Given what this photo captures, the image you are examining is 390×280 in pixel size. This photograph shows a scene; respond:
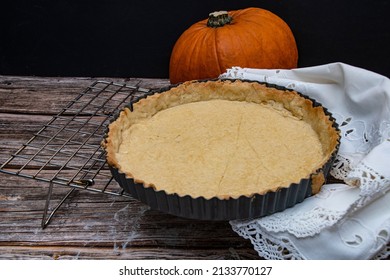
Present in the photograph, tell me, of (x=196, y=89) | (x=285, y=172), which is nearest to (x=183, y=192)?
(x=285, y=172)

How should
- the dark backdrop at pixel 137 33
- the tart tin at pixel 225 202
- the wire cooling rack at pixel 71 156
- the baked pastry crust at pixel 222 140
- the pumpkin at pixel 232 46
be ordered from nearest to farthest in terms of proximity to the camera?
the tart tin at pixel 225 202 → the baked pastry crust at pixel 222 140 → the wire cooling rack at pixel 71 156 → the pumpkin at pixel 232 46 → the dark backdrop at pixel 137 33

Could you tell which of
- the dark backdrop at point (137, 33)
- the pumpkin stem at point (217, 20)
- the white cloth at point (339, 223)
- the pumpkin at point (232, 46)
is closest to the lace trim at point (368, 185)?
the white cloth at point (339, 223)

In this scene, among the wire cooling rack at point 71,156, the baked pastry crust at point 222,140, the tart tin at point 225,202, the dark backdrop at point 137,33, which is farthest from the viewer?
the dark backdrop at point 137,33

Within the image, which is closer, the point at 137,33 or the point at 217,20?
A: the point at 217,20

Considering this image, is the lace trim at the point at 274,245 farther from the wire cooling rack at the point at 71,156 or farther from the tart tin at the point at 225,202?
the wire cooling rack at the point at 71,156

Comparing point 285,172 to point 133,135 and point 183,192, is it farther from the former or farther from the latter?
point 133,135

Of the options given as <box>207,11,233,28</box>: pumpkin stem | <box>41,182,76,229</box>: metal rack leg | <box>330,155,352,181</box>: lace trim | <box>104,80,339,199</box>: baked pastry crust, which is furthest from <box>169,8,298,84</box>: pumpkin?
<box>41,182,76,229</box>: metal rack leg

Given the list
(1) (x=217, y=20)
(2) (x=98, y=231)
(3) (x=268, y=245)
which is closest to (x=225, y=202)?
(3) (x=268, y=245)

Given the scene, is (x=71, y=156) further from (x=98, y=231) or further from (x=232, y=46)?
(x=232, y=46)
